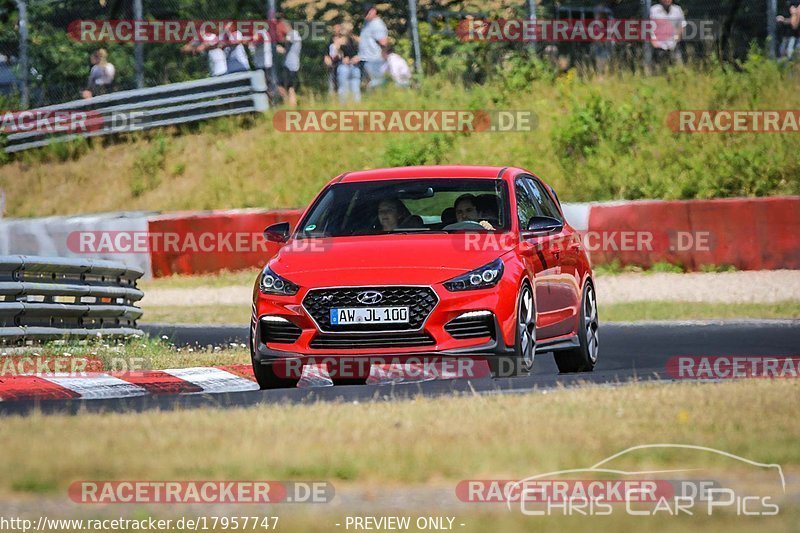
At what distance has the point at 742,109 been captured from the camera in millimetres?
25969

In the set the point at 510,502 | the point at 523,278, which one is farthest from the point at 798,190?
the point at 510,502

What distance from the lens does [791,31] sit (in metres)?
25.6

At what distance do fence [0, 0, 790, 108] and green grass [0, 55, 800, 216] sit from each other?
0.47 m

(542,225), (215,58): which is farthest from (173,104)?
(542,225)

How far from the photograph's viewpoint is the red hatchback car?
1057cm

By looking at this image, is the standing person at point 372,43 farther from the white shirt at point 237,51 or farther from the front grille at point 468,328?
the front grille at point 468,328

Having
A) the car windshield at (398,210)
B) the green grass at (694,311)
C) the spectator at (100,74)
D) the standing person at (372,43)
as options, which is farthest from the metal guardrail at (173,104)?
the car windshield at (398,210)

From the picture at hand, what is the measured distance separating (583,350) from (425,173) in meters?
1.82

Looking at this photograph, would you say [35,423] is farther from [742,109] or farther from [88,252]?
[742,109]

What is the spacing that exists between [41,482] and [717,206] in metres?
14.7

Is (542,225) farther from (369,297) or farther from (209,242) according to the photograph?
(209,242)

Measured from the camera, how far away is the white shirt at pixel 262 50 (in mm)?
27281

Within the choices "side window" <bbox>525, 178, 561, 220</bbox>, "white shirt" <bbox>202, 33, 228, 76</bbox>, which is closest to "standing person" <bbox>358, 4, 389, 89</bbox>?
"white shirt" <bbox>202, 33, 228, 76</bbox>

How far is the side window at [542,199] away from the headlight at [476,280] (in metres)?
2.09
